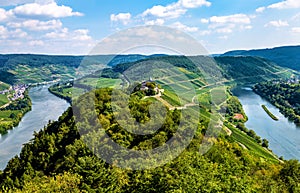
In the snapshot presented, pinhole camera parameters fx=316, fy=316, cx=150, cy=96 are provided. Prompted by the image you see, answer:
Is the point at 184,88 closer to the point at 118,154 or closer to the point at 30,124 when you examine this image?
the point at 30,124

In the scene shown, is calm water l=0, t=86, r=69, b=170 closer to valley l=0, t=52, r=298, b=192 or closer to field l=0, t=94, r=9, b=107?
field l=0, t=94, r=9, b=107

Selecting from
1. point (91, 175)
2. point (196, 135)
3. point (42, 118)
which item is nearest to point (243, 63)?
point (42, 118)

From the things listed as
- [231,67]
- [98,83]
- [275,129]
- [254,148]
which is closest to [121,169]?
[254,148]

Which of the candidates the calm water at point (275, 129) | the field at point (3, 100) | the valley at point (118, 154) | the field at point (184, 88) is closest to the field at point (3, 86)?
the field at point (3, 100)

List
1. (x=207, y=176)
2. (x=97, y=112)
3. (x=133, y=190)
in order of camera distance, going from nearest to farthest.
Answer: (x=207, y=176), (x=133, y=190), (x=97, y=112)

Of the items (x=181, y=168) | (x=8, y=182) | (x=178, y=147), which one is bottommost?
(x=8, y=182)

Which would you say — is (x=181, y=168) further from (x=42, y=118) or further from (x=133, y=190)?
(x=42, y=118)
